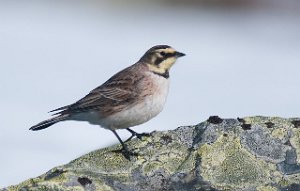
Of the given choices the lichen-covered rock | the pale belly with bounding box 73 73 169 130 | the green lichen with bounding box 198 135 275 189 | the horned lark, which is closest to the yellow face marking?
the horned lark

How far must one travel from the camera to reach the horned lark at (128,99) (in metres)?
9.84

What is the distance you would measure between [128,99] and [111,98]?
0.48ft

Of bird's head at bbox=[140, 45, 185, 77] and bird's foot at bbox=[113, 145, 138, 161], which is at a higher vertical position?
bird's head at bbox=[140, 45, 185, 77]

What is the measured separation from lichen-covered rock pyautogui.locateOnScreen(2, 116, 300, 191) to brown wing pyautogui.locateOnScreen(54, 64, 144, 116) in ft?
3.95

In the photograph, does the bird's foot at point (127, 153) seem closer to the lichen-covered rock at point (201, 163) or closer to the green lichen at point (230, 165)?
the lichen-covered rock at point (201, 163)

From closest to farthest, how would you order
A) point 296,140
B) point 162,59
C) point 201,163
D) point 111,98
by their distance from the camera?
point 201,163 < point 296,140 < point 111,98 < point 162,59

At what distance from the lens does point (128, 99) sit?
10.1 metres

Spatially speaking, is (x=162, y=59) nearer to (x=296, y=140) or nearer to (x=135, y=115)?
(x=135, y=115)

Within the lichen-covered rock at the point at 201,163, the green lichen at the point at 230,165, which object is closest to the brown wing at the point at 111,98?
the lichen-covered rock at the point at 201,163

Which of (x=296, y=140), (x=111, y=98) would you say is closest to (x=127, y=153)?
(x=296, y=140)

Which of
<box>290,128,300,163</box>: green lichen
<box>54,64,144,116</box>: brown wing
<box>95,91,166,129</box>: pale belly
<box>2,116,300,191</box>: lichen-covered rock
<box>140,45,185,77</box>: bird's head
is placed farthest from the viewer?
<box>140,45,185,77</box>: bird's head

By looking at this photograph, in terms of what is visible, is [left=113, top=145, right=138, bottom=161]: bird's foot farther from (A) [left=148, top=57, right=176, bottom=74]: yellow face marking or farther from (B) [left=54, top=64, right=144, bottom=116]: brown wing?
(A) [left=148, top=57, right=176, bottom=74]: yellow face marking

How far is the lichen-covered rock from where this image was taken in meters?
7.94

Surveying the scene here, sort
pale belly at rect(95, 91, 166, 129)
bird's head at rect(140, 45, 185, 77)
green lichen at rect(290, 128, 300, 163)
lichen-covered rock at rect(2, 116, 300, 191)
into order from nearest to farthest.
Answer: lichen-covered rock at rect(2, 116, 300, 191) → green lichen at rect(290, 128, 300, 163) → pale belly at rect(95, 91, 166, 129) → bird's head at rect(140, 45, 185, 77)
